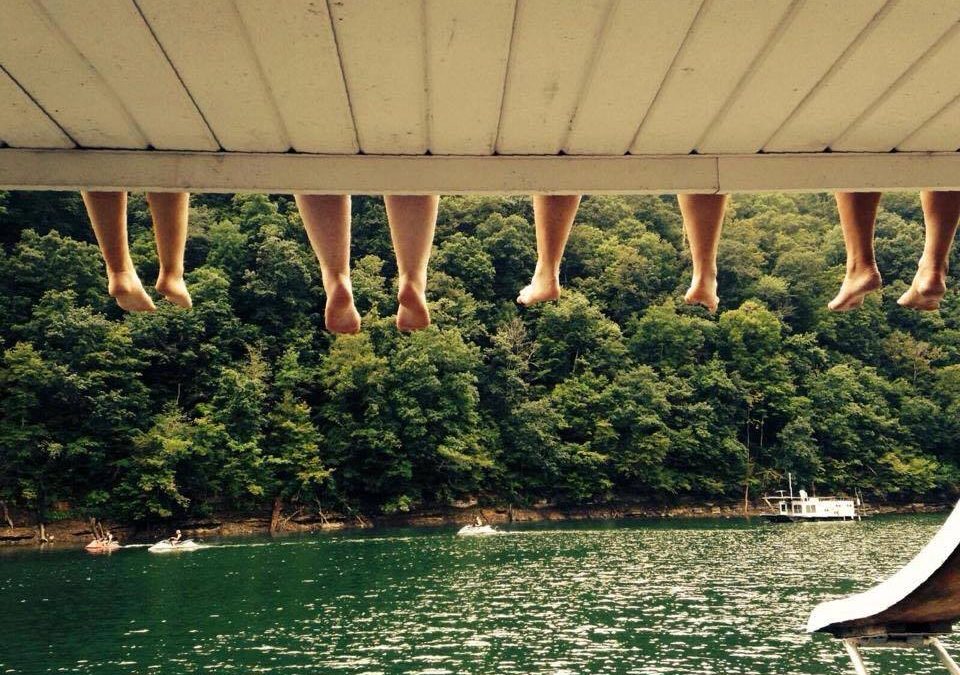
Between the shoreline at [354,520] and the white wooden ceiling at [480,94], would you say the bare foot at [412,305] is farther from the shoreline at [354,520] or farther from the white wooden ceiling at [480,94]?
the shoreline at [354,520]

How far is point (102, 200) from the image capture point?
78.8 inches

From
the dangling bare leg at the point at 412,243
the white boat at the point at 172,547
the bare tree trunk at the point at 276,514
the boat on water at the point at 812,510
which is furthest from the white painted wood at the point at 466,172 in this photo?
the boat on water at the point at 812,510

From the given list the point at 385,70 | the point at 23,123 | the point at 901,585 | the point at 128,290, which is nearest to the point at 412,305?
the point at 128,290

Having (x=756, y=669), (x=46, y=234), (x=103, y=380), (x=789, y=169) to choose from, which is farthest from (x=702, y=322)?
(x=789, y=169)

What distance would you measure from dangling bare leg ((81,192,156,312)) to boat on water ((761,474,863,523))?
34928mm

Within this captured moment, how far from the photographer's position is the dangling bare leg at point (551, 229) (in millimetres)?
2047

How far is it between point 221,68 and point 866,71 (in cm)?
108

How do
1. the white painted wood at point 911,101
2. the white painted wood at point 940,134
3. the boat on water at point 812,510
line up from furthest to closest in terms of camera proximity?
the boat on water at point 812,510, the white painted wood at point 940,134, the white painted wood at point 911,101

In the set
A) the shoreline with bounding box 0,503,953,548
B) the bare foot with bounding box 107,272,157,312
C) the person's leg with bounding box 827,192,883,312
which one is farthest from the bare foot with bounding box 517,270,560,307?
the shoreline with bounding box 0,503,953,548

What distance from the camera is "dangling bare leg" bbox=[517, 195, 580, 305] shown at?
2047mm

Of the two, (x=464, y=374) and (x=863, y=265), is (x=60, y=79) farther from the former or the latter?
(x=464, y=374)

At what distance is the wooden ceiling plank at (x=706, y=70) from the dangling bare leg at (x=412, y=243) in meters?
0.52

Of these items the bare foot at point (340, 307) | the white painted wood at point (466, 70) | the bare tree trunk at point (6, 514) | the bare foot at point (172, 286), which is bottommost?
the bare tree trunk at point (6, 514)

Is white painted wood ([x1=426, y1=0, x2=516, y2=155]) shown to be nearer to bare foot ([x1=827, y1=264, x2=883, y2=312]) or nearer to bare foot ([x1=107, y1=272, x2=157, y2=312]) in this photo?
bare foot ([x1=107, y1=272, x2=157, y2=312])
